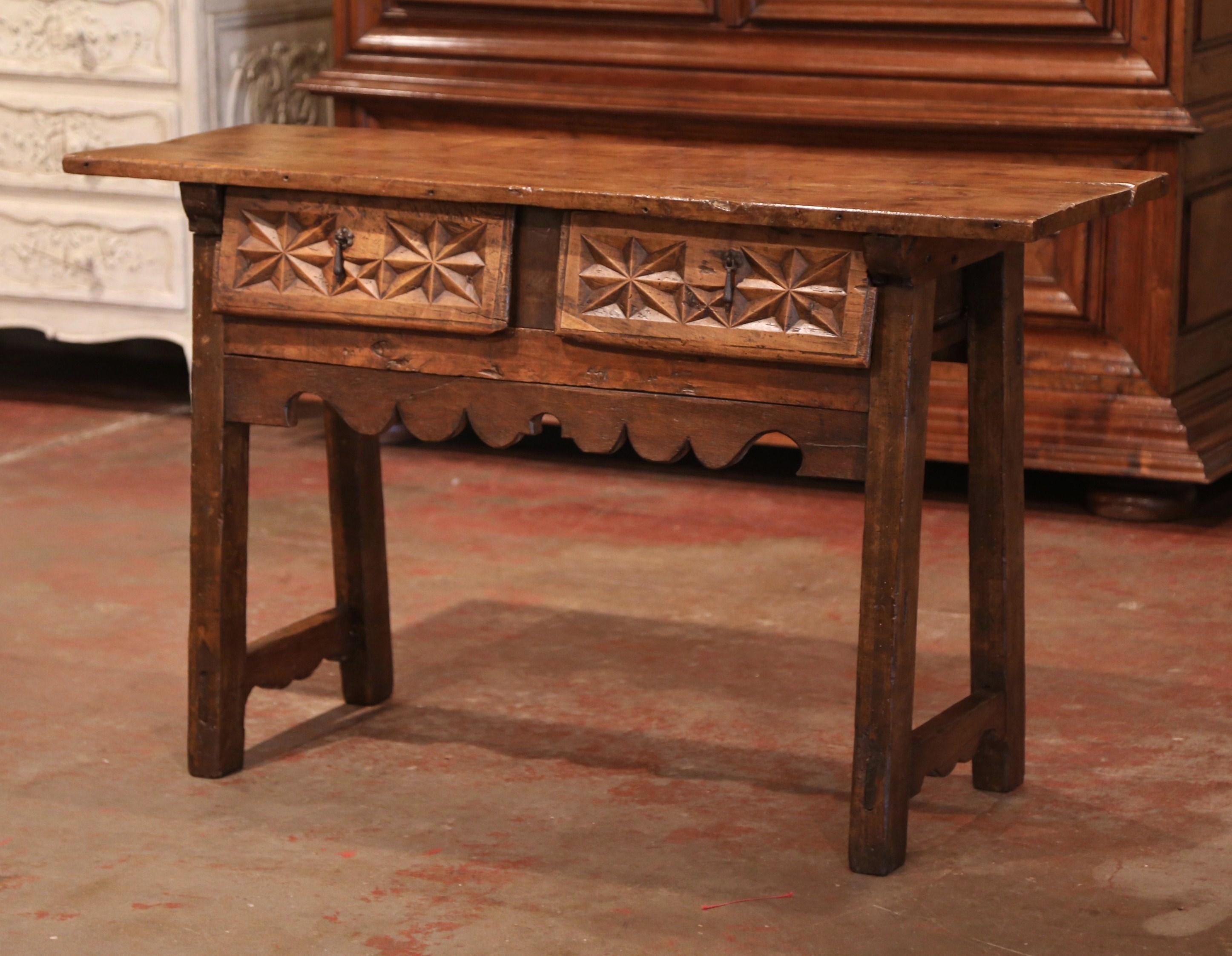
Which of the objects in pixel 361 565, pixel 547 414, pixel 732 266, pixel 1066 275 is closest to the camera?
pixel 732 266

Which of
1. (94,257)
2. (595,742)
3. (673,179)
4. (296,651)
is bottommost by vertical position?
(595,742)

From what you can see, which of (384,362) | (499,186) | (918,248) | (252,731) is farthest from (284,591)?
(918,248)

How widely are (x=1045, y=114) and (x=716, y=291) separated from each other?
201cm

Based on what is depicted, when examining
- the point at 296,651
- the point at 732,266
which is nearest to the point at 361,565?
the point at 296,651

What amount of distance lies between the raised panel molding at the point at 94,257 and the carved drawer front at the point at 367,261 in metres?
2.56

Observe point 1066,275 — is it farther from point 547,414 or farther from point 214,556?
point 214,556

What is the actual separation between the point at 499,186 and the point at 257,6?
302 centimetres

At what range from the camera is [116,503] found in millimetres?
4539

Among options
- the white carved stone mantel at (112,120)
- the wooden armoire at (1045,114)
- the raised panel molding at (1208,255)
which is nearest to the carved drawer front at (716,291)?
the wooden armoire at (1045,114)

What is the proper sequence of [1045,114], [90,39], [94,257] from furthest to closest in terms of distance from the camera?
[94,257]
[90,39]
[1045,114]

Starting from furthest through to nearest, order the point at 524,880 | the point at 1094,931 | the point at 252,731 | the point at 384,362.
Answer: the point at 252,731
the point at 384,362
the point at 524,880
the point at 1094,931

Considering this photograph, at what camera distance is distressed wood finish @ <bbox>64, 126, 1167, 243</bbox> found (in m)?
2.38

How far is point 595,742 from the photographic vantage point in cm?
308

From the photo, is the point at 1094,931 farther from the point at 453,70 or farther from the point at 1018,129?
the point at 453,70
